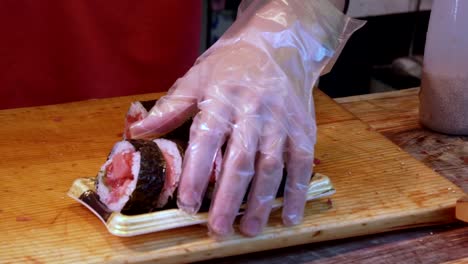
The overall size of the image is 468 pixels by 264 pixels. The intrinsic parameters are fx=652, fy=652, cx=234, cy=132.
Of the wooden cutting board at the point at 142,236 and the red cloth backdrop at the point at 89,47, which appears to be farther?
the red cloth backdrop at the point at 89,47

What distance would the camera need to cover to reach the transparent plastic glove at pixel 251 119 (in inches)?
36.7

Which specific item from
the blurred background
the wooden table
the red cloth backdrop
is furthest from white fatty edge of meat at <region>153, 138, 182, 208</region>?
the blurred background

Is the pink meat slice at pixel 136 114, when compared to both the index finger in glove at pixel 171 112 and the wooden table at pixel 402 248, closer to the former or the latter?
the index finger in glove at pixel 171 112

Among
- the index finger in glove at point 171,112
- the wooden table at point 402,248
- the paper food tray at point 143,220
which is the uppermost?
the index finger in glove at point 171,112

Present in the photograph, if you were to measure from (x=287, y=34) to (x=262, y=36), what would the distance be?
49 mm

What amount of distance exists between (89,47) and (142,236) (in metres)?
0.71

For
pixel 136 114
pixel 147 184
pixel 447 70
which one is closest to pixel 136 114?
pixel 136 114

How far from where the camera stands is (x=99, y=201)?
101cm

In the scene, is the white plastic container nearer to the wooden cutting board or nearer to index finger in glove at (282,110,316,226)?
the wooden cutting board

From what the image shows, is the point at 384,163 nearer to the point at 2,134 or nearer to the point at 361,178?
the point at 361,178

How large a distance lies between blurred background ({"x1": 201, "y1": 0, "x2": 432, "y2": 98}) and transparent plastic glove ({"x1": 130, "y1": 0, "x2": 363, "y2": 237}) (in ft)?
3.61

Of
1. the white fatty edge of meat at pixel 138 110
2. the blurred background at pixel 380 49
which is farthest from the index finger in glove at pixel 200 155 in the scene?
the blurred background at pixel 380 49

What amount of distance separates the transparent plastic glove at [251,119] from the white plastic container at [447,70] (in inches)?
13.3

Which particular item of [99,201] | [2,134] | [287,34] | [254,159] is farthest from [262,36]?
[2,134]
